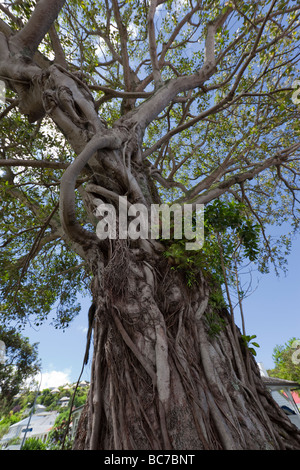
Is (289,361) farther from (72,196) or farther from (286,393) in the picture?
(72,196)

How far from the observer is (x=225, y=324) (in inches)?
81.7

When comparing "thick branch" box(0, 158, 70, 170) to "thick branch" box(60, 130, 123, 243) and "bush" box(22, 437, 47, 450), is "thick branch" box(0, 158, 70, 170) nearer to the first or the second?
"thick branch" box(60, 130, 123, 243)

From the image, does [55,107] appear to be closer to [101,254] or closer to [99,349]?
[101,254]

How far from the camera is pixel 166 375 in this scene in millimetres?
1488

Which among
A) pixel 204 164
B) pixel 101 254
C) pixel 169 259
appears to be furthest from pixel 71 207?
pixel 204 164

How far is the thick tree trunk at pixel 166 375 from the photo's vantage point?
136 centimetres

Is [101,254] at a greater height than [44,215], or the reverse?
[44,215]

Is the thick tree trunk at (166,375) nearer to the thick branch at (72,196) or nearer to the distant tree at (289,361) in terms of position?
the thick branch at (72,196)

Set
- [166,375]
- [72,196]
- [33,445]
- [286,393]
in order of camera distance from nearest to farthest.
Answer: [166,375]
[72,196]
[286,393]
[33,445]

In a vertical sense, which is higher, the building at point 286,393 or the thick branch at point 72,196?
the thick branch at point 72,196

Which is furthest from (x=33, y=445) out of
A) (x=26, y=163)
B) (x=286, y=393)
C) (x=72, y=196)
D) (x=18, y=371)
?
(x=72, y=196)

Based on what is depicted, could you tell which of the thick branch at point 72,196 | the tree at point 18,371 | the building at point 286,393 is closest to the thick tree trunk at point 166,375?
the thick branch at point 72,196
